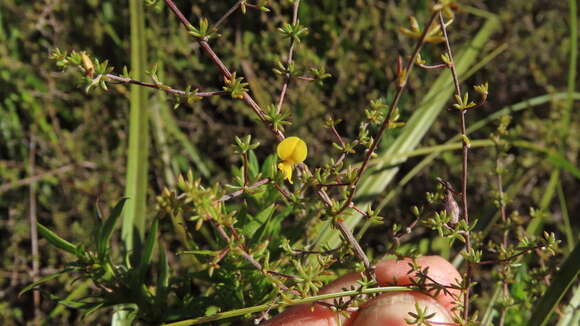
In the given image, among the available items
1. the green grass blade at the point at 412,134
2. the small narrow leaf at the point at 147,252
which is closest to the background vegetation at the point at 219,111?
the green grass blade at the point at 412,134

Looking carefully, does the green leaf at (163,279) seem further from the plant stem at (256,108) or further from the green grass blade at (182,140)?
the green grass blade at (182,140)

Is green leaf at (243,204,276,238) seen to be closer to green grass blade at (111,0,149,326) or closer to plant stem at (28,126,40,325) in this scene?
green grass blade at (111,0,149,326)

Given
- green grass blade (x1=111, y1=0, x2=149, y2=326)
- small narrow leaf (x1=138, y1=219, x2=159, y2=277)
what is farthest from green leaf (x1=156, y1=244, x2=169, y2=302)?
green grass blade (x1=111, y1=0, x2=149, y2=326)

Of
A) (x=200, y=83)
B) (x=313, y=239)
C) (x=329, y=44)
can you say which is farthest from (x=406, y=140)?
(x=200, y=83)

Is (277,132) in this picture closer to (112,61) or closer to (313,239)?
(313,239)

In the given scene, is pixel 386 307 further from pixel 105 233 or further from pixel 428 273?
pixel 105 233

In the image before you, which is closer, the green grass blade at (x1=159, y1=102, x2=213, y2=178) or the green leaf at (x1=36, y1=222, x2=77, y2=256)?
the green leaf at (x1=36, y1=222, x2=77, y2=256)

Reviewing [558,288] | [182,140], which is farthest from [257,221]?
[182,140]
